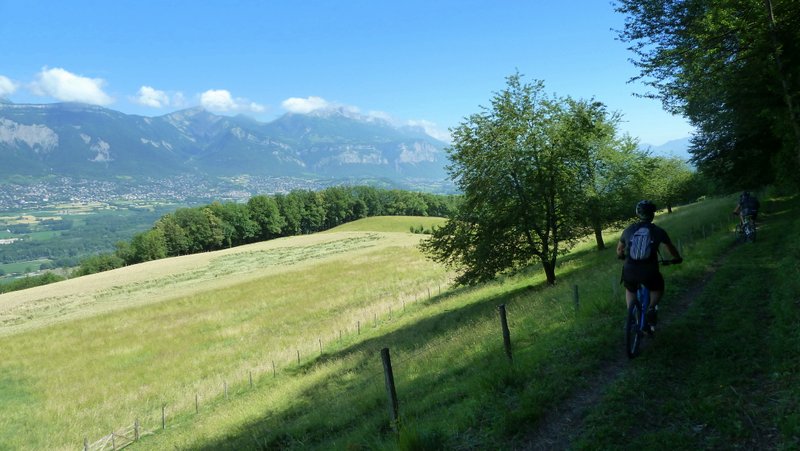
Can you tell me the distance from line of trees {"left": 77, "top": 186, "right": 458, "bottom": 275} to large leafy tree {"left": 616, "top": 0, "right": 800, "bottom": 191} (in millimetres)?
99276

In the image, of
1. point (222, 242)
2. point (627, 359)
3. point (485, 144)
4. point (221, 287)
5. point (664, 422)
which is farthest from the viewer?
point (222, 242)

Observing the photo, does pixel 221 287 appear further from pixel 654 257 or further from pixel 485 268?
pixel 654 257

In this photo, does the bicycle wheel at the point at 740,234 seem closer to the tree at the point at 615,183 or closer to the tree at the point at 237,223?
the tree at the point at 615,183

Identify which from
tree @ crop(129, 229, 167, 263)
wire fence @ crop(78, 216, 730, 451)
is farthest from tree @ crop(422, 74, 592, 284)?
tree @ crop(129, 229, 167, 263)

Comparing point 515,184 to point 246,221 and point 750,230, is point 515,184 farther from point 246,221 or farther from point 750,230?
point 246,221

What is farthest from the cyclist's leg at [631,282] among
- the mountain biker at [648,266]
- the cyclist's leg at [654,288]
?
the cyclist's leg at [654,288]

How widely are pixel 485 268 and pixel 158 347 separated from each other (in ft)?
85.5

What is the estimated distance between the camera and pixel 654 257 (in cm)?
805

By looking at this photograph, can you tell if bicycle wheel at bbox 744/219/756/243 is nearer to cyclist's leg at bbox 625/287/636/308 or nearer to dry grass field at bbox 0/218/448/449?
cyclist's leg at bbox 625/287/636/308

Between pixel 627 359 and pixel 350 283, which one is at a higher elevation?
pixel 627 359

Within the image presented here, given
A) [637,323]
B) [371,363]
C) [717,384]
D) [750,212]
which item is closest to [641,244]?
[637,323]

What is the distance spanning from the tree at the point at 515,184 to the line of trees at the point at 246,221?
104m

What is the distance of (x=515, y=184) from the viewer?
2136 centimetres

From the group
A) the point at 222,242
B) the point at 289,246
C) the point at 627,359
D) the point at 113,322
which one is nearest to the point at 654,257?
the point at 627,359
